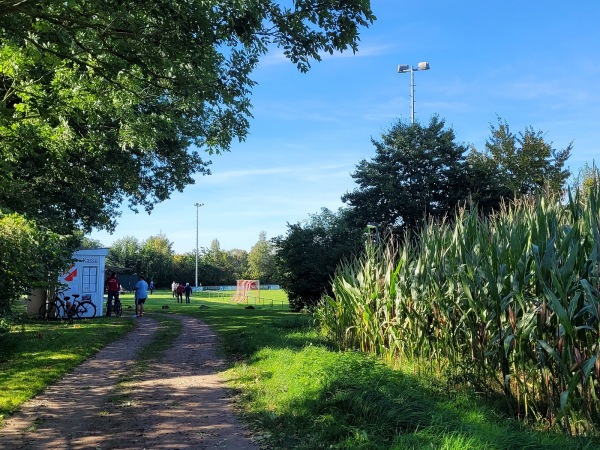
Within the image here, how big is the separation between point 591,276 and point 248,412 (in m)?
4.20

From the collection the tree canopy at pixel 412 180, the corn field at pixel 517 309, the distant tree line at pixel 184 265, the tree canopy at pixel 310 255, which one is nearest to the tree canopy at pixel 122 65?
the corn field at pixel 517 309

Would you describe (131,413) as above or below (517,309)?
below

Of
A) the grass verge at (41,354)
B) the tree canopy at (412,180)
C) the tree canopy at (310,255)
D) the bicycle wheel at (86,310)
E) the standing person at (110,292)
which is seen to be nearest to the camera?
the grass verge at (41,354)

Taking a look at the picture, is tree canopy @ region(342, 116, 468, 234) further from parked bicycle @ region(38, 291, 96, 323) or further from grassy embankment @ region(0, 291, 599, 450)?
grassy embankment @ region(0, 291, 599, 450)

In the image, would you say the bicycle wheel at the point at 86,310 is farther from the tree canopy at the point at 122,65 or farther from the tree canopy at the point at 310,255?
the tree canopy at the point at 310,255

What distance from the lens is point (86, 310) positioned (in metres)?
20.1

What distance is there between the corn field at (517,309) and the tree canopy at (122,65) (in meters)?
3.00

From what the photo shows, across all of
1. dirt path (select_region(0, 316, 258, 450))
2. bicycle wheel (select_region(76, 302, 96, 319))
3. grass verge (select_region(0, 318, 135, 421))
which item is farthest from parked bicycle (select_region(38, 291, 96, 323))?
dirt path (select_region(0, 316, 258, 450))

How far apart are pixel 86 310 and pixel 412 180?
64.6ft

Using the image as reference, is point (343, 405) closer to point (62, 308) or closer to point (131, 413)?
point (131, 413)

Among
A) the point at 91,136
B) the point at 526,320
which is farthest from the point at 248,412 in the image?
the point at 91,136

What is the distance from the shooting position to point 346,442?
187 inches

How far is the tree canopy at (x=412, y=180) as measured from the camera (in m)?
30.2

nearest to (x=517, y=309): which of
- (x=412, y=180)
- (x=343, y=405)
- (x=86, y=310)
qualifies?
(x=343, y=405)
